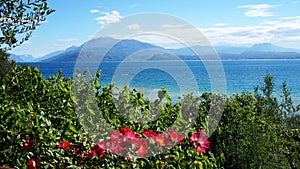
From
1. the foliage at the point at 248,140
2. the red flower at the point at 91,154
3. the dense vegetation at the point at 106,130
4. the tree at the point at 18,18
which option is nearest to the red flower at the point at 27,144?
the dense vegetation at the point at 106,130

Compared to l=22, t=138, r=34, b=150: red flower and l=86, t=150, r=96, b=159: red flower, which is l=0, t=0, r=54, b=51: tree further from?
l=86, t=150, r=96, b=159: red flower

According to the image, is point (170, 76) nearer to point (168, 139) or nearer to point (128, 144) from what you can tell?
point (168, 139)

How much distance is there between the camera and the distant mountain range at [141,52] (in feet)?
10.5

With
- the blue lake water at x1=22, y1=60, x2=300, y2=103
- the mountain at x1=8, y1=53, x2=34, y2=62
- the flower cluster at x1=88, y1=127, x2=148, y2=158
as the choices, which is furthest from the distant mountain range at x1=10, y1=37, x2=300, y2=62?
the flower cluster at x1=88, y1=127, x2=148, y2=158

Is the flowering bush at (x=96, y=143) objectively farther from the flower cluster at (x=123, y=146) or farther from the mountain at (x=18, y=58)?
the mountain at (x=18, y=58)

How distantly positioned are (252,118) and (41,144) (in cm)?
271

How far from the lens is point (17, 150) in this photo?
2385 millimetres

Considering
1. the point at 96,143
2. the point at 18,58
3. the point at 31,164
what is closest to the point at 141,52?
the point at 96,143

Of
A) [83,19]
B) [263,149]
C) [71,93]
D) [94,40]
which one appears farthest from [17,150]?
[83,19]

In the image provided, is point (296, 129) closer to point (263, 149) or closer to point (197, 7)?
point (263, 149)

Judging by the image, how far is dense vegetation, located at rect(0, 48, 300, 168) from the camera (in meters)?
2.27

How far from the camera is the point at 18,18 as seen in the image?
3.65m

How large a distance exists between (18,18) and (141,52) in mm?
1206

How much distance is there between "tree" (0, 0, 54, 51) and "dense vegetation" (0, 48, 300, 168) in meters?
0.29
